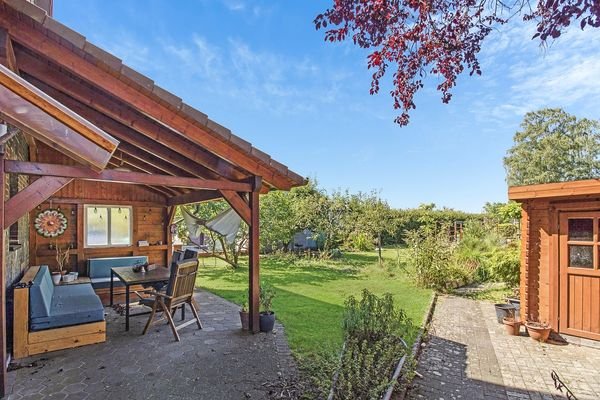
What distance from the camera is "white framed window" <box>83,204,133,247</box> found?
800cm

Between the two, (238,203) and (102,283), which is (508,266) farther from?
(102,283)

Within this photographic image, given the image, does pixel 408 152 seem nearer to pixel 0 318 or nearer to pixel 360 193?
pixel 360 193

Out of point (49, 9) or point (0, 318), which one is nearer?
point (0, 318)

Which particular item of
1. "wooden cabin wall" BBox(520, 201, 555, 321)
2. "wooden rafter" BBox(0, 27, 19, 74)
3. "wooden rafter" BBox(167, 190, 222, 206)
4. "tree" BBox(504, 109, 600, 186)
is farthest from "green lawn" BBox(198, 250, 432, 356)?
"tree" BBox(504, 109, 600, 186)

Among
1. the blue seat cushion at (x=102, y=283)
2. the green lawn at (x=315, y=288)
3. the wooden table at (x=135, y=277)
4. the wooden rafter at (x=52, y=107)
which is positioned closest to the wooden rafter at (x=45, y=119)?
the wooden rafter at (x=52, y=107)

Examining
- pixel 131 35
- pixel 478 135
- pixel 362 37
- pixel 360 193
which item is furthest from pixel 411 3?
pixel 478 135

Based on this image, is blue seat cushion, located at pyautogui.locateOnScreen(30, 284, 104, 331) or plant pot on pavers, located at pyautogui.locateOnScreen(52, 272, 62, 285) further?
plant pot on pavers, located at pyautogui.locateOnScreen(52, 272, 62, 285)

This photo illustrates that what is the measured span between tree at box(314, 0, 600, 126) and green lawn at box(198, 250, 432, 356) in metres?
3.04

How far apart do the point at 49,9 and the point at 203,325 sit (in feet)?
26.0

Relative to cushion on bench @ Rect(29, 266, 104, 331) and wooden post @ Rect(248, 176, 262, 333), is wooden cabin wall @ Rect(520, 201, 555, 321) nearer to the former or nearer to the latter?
wooden post @ Rect(248, 176, 262, 333)

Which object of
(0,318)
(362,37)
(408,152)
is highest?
(408,152)

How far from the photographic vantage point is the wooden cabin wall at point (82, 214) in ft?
24.0

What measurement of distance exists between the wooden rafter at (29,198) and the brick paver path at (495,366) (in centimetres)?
435

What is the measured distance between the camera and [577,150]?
26.9m
